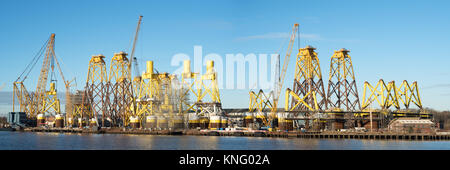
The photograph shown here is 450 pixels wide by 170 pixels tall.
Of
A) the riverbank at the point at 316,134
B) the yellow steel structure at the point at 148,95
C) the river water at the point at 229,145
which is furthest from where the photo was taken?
the yellow steel structure at the point at 148,95

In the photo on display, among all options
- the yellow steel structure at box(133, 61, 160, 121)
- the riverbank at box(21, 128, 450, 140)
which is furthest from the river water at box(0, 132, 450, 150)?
the yellow steel structure at box(133, 61, 160, 121)

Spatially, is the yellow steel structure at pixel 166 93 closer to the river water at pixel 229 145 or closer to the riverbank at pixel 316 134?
the riverbank at pixel 316 134

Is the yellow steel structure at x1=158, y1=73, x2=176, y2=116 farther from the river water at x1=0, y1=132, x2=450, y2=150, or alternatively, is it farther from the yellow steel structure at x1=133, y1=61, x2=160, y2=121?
the river water at x1=0, y1=132, x2=450, y2=150

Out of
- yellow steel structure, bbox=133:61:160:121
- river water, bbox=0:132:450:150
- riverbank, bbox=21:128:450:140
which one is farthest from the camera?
yellow steel structure, bbox=133:61:160:121

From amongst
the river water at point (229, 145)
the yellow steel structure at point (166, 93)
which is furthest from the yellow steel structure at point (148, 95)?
the river water at point (229, 145)

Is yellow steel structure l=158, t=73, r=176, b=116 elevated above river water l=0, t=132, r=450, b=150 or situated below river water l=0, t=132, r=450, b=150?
above

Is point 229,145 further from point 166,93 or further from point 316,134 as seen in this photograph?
point 166,93

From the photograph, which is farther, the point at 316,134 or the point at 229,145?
the point at 316,134

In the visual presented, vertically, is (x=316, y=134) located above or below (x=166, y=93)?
below

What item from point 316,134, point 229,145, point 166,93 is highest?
point 166,93

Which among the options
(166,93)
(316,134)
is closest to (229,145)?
(316,134)
